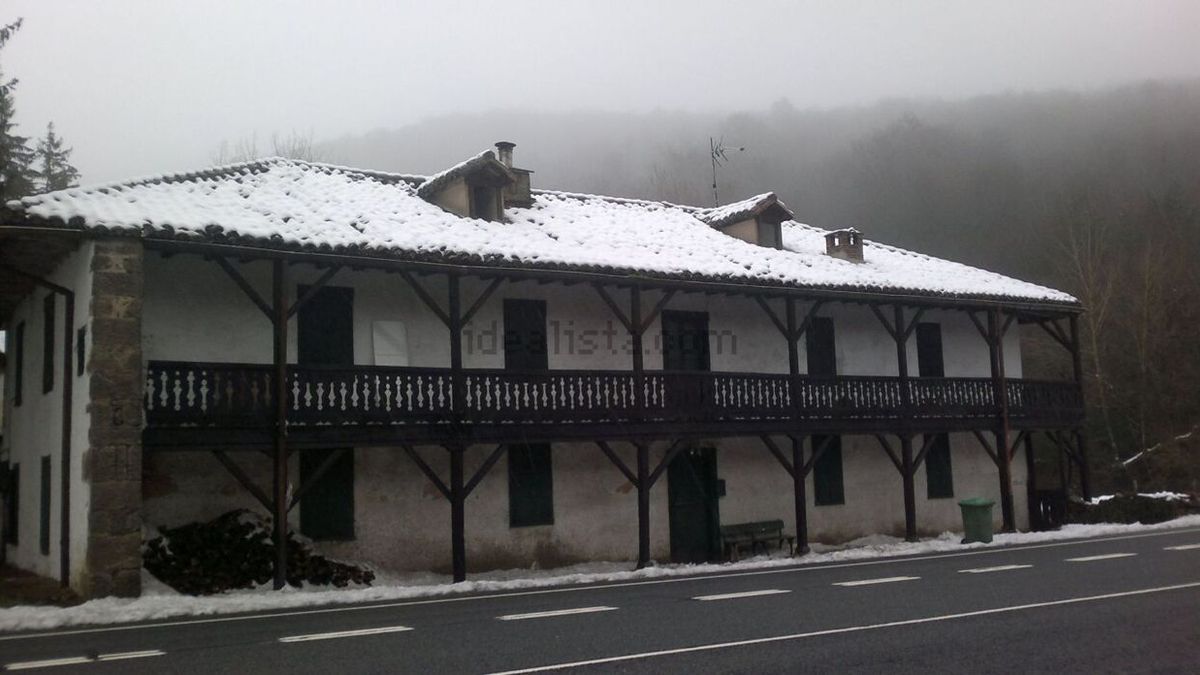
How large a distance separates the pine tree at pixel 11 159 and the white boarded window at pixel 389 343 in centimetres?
1832

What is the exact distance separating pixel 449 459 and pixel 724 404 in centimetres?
552

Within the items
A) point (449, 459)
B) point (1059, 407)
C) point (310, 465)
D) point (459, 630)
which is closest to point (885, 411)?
point (1059, 407)

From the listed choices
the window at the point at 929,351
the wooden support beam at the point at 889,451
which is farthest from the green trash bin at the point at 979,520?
the window at the point at 929,351

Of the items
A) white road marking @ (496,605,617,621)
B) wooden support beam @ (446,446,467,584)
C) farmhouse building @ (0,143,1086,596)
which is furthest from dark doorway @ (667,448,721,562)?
white road marking @ (496,605,617,621)

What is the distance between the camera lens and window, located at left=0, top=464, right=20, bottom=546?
20.6 meters

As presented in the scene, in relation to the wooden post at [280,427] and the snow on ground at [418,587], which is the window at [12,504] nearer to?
the wooden post at [280,427]

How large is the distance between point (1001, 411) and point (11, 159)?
41.9 meters

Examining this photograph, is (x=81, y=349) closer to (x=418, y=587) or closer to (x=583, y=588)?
(x=418, y=587)

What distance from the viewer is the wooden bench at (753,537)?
2166cm

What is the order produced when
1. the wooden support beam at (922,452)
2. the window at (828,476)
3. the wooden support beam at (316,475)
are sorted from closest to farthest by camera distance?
the wooden support beam at (316,475)
the wooden support beam at (922,452)
the window at (828,476)

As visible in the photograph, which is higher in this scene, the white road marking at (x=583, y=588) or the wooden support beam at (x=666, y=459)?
the wooden support beam at (x=666, y=459)

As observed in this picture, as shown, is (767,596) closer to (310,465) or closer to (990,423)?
(310,465)

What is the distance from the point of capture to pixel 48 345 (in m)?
18.2

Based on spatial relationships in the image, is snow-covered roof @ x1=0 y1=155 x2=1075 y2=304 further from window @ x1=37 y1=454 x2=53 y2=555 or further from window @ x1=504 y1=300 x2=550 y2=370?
window @ x1=37 y1=454 x2=53 y2=555
